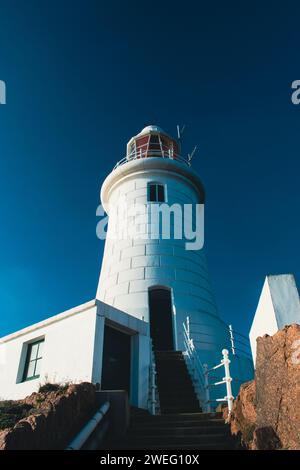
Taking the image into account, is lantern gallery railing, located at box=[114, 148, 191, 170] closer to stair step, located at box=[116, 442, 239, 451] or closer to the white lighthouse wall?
the white lighthouse wall

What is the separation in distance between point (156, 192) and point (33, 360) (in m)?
8.59

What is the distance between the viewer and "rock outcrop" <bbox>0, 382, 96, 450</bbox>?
13.0 ft

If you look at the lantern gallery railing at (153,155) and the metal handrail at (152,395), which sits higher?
the lantern gallery railing at (153,155)

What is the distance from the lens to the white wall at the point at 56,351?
28.5ft

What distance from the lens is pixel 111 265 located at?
14617mm

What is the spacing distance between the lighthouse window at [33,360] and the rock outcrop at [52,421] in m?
3.32

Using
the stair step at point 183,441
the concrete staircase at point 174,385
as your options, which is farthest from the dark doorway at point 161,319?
the stair step at point 183,441

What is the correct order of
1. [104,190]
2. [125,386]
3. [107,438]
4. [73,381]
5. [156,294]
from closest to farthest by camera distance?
[107,438], [73,381], [125,386], [156,294], [104,190]

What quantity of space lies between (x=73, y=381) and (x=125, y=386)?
165 centimetres

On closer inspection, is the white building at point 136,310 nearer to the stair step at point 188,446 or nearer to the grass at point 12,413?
the grass at point 12,413

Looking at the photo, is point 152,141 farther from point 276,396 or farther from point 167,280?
point 276,396

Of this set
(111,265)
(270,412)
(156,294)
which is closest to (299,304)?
(270,412)

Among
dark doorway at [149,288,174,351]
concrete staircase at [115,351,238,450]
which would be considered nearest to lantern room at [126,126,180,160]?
dark doorway at [149,288,174,351]
